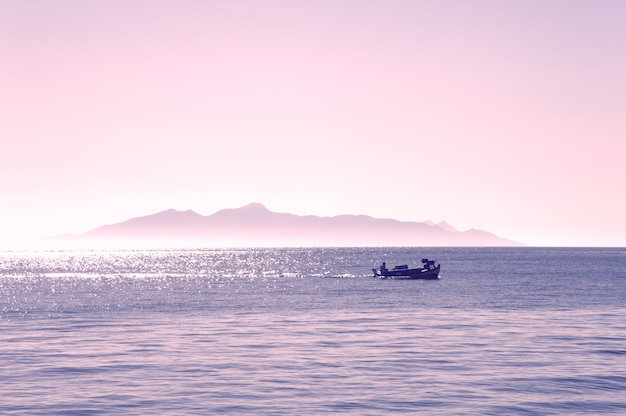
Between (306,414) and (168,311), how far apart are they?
40830 millimetres

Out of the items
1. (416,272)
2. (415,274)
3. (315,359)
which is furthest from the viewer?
(416,272)

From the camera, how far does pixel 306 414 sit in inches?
976

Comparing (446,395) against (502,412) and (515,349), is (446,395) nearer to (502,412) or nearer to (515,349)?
(502,412)

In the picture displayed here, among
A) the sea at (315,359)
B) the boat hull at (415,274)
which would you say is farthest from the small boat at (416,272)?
the sea at (315,359)

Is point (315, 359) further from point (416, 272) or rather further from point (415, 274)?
point (416, 272)

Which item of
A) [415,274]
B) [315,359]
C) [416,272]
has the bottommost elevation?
[315,359]

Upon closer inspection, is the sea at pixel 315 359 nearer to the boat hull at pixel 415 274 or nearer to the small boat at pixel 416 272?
the boat hull at pixel 415 274

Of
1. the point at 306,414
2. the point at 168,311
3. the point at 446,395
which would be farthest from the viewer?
the point at 168,311

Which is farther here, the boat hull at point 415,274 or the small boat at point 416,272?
the small boat at point 416,272

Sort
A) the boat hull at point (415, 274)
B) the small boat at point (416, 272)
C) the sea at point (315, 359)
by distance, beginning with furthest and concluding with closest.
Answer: the small boat at point (416, 272) < the boat hull at point (415, 274) < the sea at point (315, 359)

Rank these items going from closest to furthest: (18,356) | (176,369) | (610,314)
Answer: (176,369) → (18,356) → (610,314)

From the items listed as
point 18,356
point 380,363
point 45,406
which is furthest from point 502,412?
point 18,356

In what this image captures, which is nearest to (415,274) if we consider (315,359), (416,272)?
(416,272)

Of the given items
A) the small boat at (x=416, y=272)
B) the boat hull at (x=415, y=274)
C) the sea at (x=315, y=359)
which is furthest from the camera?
the small boat at (x=416, y=272)
